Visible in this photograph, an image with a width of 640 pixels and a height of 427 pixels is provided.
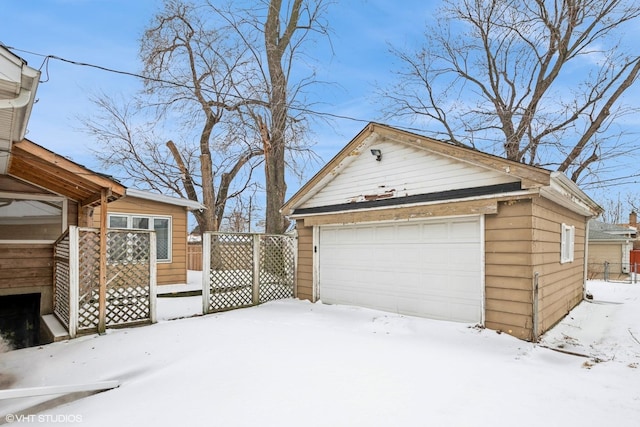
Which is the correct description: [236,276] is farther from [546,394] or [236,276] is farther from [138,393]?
[546,394]

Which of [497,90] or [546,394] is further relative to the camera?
[497,90]

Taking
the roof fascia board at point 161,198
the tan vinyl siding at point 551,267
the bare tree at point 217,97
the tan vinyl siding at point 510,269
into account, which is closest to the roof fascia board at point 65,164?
the roof fascia board at point 161,198

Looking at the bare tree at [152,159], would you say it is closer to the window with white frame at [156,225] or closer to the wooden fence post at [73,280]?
the window with white frame at [156,225]

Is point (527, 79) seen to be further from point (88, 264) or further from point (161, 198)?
point (88, 264)

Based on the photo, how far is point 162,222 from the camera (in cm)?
1113

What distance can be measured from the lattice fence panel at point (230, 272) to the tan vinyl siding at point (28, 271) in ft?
10.1

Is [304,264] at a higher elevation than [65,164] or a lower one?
lower

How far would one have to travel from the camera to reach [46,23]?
8633 mm

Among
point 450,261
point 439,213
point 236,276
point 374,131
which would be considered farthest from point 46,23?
point 450,261

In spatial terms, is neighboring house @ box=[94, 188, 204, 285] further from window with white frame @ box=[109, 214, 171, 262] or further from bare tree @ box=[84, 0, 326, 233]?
bare tree @ box=[84, 0, 326, 233]

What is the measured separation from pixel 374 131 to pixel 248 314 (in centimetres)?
440

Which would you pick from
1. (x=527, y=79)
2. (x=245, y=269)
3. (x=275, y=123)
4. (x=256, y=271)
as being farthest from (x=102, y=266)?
(x=527, y=79)

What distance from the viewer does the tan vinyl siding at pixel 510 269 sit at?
5199 millimetres

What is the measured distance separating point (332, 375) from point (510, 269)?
128 inches
